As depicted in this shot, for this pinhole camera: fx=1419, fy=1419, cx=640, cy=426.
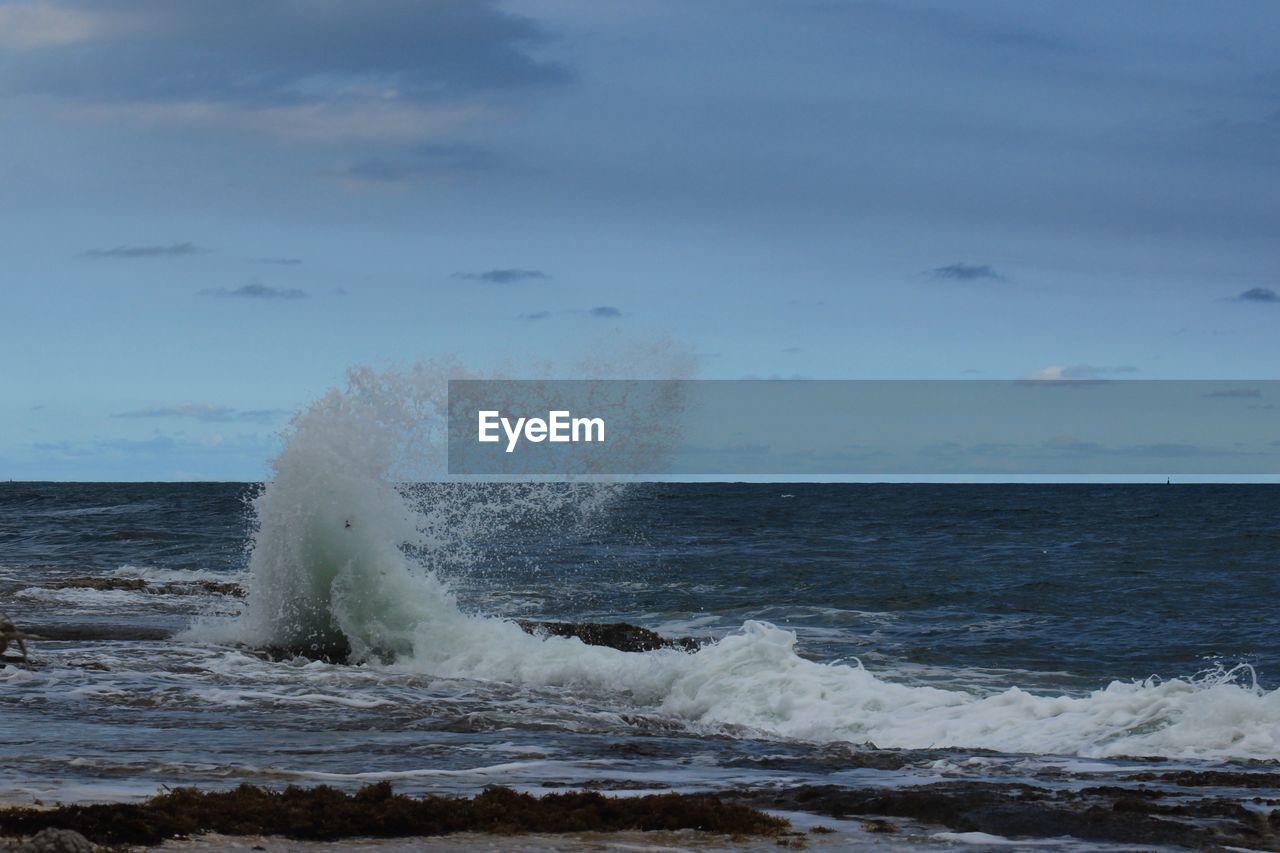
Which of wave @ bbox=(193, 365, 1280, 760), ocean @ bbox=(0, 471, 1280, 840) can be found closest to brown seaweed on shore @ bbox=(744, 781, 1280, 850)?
ocean @ bbox=(0, 471, 1280, 840)

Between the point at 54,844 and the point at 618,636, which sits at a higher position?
the point at 54,844

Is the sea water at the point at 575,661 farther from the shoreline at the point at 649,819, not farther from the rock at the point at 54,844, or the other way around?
the rock at the point at 54,844

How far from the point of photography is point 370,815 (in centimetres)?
839

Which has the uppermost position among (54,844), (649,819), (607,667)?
(54,844)

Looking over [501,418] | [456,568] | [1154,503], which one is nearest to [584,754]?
[501,418]

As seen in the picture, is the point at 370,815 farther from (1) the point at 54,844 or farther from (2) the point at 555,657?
(2) the point at 555,657

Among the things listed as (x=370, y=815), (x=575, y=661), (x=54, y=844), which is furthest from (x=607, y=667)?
(x=54, y=844)

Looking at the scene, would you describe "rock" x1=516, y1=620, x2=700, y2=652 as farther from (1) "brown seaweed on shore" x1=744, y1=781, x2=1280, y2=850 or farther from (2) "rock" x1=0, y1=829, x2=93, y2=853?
(2) "rock" x1=0, y1=829, x2=93, y2=853

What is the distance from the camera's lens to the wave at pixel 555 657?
44.4ft

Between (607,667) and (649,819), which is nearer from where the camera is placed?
(649,819)

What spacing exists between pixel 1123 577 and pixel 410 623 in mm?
20026

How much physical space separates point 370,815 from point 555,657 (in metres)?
9.64

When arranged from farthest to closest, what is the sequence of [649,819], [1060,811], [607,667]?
1. [607,667]
2. [1060,811]
3. [649,819]

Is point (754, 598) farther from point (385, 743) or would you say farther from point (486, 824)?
point (486, 824)
